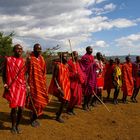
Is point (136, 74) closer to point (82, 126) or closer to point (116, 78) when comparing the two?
point (116, 78)

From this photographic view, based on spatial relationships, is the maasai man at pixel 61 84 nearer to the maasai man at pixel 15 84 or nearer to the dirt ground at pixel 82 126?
the dirt ground at pixel 82 126

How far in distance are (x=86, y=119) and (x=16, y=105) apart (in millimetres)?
3156

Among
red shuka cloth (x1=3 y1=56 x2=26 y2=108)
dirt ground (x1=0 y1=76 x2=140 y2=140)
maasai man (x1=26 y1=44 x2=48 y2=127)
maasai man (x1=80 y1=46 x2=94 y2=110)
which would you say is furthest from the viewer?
maasai man (x1=80 y1=46 x2=94 y2=110)

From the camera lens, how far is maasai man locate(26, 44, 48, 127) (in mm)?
9328

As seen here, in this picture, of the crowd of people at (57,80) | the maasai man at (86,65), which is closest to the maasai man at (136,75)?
the crowd of people at (57,80)

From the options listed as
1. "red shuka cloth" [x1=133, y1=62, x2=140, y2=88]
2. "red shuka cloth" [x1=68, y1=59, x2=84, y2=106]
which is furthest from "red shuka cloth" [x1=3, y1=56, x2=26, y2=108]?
"red shuka cloth" [x1=133, y1=62, x2=140, y2=88]

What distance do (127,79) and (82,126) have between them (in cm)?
527

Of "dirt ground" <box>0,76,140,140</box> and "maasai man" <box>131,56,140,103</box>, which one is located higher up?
"maasai man" <box>131,56,140,103</box>

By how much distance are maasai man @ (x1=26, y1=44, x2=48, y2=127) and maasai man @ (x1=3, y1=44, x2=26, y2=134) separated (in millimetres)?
457

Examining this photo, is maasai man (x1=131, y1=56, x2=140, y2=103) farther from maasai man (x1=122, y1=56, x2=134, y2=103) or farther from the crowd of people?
maasai man (x1=122, y1=56, x2=134, y2=103)

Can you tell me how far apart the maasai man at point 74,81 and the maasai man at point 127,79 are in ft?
11.5

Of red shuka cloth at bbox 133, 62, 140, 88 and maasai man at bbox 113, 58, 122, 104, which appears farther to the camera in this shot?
red shuka cloth at bbox 133, 62, 140, 88

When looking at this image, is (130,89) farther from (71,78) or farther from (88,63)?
(71,78)

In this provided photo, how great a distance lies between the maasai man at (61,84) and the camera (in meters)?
10.2
